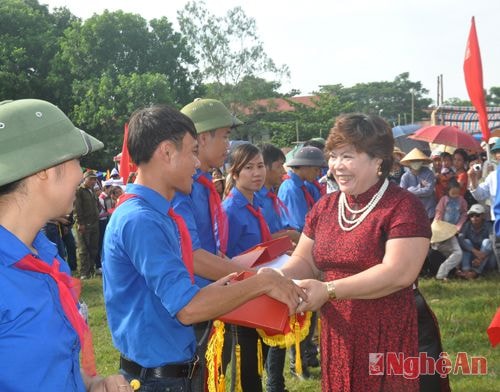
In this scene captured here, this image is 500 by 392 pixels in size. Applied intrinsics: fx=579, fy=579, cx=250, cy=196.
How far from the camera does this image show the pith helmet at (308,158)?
6344 mm

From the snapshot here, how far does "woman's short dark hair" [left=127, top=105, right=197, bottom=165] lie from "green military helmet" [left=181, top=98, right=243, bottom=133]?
1.21 meters

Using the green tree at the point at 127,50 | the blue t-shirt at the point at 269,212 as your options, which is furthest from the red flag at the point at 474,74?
the green tree at the point at 127,50

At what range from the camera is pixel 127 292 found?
233cm

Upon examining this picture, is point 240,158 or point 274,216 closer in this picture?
point 240,158

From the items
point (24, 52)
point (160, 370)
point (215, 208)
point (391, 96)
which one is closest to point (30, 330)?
point (160, 370)

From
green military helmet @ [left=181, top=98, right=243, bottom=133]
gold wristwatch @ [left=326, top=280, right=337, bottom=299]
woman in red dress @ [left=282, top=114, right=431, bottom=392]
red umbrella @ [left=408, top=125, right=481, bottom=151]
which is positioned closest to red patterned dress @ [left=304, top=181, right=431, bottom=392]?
woman in red dress @ [left=282, top=114, right=431, bottom=392]

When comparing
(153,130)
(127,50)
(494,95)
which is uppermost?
(127,50)

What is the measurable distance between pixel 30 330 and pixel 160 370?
897 mm

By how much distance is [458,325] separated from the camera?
251 inches

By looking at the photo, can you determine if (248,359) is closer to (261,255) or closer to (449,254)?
(261,255)

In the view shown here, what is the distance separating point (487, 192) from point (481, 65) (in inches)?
121

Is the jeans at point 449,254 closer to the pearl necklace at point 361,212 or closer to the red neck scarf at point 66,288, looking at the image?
the pearl necklace at point 361,212

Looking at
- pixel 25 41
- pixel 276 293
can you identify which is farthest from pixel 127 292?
pixel 25 41

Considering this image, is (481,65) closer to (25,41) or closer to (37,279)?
(37,279)
